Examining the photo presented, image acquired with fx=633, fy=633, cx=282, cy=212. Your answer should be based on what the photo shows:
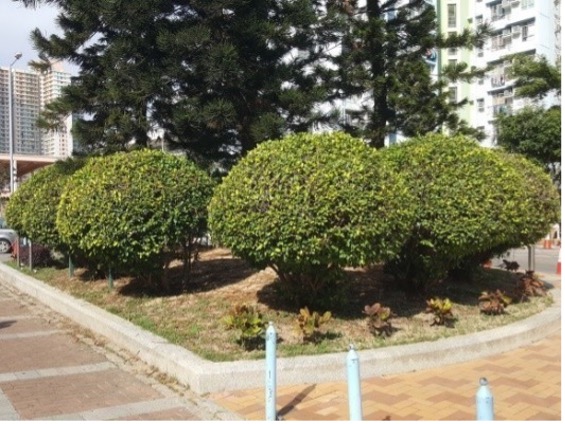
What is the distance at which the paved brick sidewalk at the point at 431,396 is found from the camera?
429 centimetres

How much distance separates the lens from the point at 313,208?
551 cm

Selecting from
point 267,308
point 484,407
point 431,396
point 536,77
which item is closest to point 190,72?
point 267,308

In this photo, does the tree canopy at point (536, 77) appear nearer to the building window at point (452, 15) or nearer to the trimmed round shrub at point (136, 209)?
the trimmed round shrub at point (136, 209)

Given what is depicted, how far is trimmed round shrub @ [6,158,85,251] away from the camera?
10656 mm

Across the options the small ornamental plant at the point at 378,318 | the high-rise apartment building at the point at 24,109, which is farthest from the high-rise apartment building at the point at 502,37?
the small ornamental plant at the point at 378,318

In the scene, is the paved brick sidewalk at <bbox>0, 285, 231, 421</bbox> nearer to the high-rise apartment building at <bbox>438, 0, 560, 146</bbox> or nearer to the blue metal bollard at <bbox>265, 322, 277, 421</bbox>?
the blue metal bollard at <bbox>265, 322, 277, 421</bbox>

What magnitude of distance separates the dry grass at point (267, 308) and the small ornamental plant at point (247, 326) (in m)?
0.11

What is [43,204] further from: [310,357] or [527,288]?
[527,288]

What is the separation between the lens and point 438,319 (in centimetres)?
625

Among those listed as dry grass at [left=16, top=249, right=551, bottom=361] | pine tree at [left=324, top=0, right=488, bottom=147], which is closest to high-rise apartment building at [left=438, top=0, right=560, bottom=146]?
pine tree at [left=324, top=0, right=488, bottom=147]

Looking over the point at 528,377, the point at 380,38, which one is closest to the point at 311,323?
the point at 528,377

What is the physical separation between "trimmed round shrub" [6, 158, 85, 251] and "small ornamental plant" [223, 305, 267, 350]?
5448 mm

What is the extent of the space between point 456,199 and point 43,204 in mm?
7335

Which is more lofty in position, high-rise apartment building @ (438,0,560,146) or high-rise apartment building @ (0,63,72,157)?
high-rise apartment building @ (438,0,560,146)
